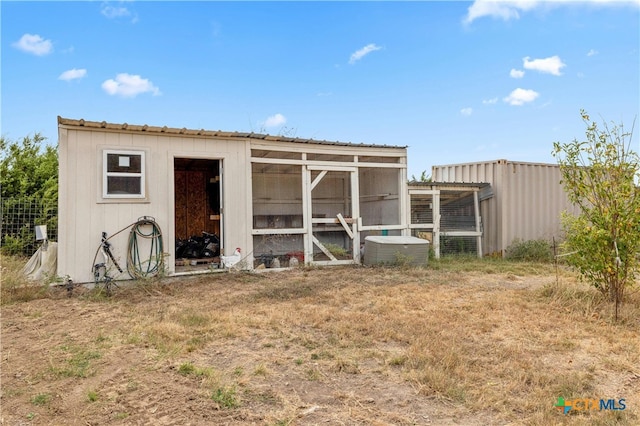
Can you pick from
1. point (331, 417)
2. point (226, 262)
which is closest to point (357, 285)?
point (226, 262)

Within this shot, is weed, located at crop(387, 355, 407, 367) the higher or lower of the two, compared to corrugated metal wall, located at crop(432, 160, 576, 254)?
lower

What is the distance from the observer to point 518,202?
9.55 metres

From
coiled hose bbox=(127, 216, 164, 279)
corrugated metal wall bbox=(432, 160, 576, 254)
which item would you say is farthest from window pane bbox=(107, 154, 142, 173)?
corrugated metal wall bbox=(432, 160, 576, 254)

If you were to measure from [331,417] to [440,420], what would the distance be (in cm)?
58

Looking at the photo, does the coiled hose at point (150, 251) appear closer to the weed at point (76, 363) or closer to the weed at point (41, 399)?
the weed at point (76, 363)

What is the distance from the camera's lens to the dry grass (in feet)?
7.46

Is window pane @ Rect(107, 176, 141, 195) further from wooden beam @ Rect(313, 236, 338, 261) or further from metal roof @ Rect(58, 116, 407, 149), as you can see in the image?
wooden beam @ Rect(313, 236, 338, 261)

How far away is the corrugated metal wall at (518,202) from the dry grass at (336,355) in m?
4.23

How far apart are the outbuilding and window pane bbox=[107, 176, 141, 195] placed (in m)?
0.01

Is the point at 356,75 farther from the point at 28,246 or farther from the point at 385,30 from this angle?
the point at 28,246

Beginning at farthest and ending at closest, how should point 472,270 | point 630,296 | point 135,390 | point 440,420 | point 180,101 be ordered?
1. point 180,101
2. point 472,270
3. point 630,296
4. point 135,390
5. point 440,420

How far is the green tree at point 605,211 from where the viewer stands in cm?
432

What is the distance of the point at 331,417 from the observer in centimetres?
217

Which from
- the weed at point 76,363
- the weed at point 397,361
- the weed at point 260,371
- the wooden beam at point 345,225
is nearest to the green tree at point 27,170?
the wooden beam at point 345,225
